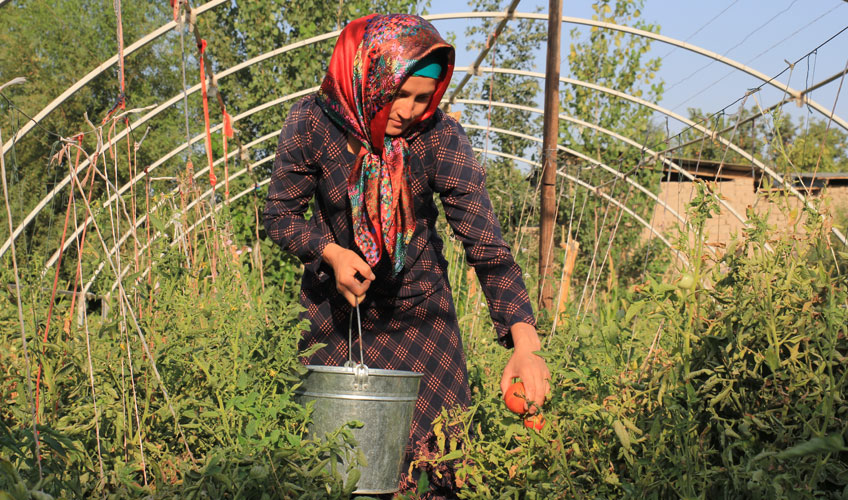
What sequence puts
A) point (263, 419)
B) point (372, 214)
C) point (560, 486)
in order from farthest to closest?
1. point (372, 214)
2. point (263, 419)
3. point (560, 486)

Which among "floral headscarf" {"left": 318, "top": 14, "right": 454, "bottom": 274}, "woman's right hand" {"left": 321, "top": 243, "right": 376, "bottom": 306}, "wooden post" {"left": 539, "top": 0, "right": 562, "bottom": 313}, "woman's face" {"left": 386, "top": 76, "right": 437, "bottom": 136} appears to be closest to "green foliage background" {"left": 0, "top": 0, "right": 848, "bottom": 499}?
"woman's right hand" {"left": 321, "top": 243, "right": 376, "bottom": 306}

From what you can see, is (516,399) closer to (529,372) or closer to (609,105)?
(529,372)

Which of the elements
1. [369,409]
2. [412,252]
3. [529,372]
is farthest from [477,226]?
[369,409]

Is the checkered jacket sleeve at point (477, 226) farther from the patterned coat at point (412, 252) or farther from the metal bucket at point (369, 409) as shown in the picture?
the metal bucket at point (369, 409)

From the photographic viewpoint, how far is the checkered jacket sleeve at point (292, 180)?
7.16ft

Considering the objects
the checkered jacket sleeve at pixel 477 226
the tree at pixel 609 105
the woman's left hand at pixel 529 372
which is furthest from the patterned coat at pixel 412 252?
the tree at pixel 609 105

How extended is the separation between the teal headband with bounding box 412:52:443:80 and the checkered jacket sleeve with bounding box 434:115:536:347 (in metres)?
0.18

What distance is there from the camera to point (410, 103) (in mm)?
2041

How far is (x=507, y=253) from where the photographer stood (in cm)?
213

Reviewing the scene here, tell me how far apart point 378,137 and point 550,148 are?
93.7 inches

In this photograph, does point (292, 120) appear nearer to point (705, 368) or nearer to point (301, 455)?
point (301, 455)

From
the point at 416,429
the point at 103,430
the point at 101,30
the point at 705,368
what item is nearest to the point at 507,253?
the point at 416,429

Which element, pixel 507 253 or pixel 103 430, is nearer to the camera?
pixel 103 430

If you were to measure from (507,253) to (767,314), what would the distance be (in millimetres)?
865
